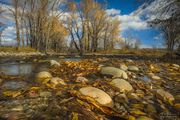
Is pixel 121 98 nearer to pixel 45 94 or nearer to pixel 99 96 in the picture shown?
pixel 99 96

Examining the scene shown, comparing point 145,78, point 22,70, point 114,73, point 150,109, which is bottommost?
point 150,109

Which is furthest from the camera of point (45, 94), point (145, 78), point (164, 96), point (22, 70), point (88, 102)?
point (22, 70)

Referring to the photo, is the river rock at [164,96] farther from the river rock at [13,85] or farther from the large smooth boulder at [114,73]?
the river rock at [13,85]

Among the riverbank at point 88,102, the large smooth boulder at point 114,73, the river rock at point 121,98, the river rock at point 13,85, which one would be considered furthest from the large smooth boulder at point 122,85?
the river rock at point 13,85

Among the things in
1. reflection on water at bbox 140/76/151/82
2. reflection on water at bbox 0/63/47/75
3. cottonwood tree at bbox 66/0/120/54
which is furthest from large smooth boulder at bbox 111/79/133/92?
cottonwood tree at bbox 66/0/120/54

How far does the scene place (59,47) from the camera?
6744 centimetres

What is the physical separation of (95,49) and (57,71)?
44.0 meters

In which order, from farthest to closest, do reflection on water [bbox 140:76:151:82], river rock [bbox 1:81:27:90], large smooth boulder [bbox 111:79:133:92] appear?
reflection on water [bbox 140:76:151:82], river rock [bbox 1:81:27:90], large smooth boulder [bbox 111:79:133:92]

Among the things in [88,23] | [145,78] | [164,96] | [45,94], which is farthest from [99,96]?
[88,23]

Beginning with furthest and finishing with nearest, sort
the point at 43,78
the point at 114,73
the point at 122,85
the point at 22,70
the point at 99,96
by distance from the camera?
the point at 22,70
the point at 114,73
the point at 43,78
the point at 122,85
the point at 99,96

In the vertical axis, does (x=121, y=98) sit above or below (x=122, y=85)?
below

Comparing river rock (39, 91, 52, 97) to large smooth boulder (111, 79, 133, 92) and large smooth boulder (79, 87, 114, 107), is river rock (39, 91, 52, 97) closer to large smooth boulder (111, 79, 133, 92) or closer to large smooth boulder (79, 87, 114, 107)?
large smooth boulder (79, 87, 114, 107)

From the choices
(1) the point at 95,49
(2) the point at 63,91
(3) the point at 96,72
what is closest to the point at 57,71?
(3) the point at 96,72

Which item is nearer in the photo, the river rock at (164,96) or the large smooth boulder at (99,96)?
the large smooth boulder at (99,96)
